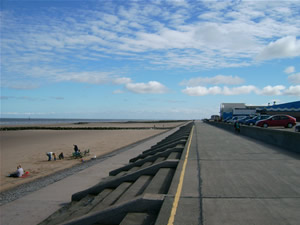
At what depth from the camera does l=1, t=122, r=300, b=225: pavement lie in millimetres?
4422

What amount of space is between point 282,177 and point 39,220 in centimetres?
731

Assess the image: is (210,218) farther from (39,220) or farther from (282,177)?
(39,220)

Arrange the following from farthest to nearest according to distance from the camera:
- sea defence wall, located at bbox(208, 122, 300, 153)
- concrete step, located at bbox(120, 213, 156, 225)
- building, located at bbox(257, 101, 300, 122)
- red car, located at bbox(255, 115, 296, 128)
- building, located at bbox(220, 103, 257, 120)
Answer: building, located at bbox(220, 103, 257, 120)
building, located at bbox(257, 101, 300, 122)
red car, located at bbox(255, 115, 296, 128)
sea defence wall, located at bbox(208, 122, 300, 153)
concrete step, located at bbox(120, 213, 156, 225)

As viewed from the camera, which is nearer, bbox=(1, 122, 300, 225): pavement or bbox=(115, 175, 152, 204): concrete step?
bbox=(1, 122, 300, 225): pavement

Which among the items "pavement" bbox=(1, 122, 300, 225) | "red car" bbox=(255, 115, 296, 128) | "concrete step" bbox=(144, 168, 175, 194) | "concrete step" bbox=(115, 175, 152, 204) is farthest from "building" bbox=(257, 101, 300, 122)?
"concrete step" bbox=(115, 175, 152, 204)

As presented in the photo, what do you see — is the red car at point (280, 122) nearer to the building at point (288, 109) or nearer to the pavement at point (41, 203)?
the pavement at point (41, 203)

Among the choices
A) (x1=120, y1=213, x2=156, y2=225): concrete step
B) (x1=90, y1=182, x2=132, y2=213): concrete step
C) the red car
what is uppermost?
the red car

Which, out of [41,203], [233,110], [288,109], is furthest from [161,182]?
[233,110]

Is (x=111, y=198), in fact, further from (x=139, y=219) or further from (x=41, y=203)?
(x=41, y=203)

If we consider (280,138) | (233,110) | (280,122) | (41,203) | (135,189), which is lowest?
(41,203)

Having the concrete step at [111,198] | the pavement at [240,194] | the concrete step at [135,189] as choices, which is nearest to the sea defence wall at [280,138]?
the pavement at [240,194]

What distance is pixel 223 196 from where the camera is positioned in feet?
18.1

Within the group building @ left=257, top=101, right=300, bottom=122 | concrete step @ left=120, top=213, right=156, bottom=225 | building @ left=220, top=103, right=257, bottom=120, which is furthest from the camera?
building @ left=220, top=103, right=257, bottom=120

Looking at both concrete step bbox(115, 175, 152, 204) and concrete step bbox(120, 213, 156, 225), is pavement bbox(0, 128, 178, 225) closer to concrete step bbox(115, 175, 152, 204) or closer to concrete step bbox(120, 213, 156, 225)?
concrete step bbox(115, 175, 152, 204)
